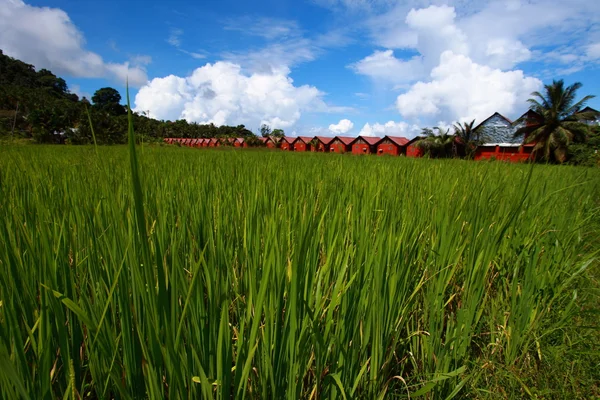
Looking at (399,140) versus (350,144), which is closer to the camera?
(399,140)

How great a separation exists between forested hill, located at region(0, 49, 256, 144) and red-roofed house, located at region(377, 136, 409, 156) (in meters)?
20.5

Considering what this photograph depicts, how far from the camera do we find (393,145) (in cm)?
3369

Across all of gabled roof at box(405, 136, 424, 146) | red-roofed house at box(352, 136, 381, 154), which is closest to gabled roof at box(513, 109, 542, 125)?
gabled roof at box(405, 136, 424, 146)

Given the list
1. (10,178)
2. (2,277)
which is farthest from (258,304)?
(10,178)

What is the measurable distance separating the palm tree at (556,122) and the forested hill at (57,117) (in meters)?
29.2

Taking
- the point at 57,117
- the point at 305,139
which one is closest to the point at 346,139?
the point at 305,139

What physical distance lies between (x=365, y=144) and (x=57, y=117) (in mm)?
34169

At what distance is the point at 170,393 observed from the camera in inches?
18.5

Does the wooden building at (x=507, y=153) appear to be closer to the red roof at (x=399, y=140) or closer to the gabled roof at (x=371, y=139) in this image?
the red roof at (x=399, y=140)

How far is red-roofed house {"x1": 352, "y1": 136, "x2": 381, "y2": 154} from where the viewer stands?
36188 mm

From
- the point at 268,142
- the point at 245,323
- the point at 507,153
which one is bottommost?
the point at 245,323

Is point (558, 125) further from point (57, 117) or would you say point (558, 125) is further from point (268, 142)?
point (57, 117)

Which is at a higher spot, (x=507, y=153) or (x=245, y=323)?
(x=507, y=153)

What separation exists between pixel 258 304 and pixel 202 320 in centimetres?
15
